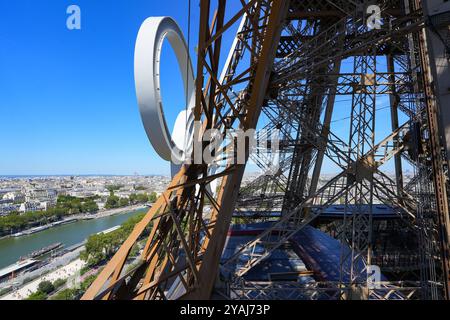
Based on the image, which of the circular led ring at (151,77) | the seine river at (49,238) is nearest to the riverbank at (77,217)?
the seine river at (49,238)

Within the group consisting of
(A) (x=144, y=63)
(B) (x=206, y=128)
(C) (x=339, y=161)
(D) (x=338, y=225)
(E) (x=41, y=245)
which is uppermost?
(A) (x=144, y=63)

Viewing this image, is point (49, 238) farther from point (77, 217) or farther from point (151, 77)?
point (151, 77)

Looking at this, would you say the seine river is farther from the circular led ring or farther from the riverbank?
the circular led ring

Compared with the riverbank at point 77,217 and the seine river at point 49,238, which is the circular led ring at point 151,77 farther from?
the riverbank at point 77,217

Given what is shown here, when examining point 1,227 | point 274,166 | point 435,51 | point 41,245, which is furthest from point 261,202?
point 1,227

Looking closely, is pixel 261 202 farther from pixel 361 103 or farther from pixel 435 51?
pixel 435 51

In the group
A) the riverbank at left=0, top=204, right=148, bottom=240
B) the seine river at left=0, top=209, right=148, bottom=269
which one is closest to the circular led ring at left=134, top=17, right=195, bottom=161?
the seine river at left=0, top=209, right=148, bottom=269

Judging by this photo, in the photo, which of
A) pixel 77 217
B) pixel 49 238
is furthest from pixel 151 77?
pixel 77 217
